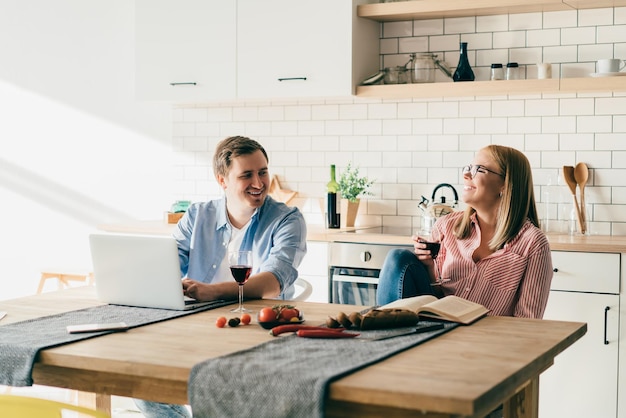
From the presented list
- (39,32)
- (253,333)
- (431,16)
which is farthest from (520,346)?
(39,32)

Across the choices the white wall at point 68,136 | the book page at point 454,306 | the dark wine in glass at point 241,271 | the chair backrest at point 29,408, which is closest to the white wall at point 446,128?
the white wall at point 68,136

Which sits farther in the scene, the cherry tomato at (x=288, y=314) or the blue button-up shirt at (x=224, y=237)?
the blue button-up shirt at (x=224, y=237)

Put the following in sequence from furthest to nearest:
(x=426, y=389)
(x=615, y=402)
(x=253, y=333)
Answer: (x=615, y=402), (x=253, y=333), (x=426, y=389)

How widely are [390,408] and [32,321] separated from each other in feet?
4.14

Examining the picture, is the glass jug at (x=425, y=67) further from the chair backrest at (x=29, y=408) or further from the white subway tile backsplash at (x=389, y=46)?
the chair backrest at (x=29, y=408)

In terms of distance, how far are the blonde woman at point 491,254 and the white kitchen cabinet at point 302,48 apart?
170 centimetres

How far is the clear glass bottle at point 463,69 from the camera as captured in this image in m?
4.75

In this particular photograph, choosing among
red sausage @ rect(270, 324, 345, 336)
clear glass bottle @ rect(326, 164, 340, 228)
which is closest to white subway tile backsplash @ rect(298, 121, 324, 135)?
clear glass bottle @ rect(326, 164, 340, 228)

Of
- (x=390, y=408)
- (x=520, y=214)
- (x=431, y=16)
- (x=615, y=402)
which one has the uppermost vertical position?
(x=431, y=16)

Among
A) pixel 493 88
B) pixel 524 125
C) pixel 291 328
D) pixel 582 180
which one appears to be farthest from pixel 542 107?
pixel 291 328

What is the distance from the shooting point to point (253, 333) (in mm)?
2346

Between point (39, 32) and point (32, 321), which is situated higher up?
point (39, 32)

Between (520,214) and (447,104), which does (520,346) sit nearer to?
(520,214)

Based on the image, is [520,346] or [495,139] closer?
[520,346]
